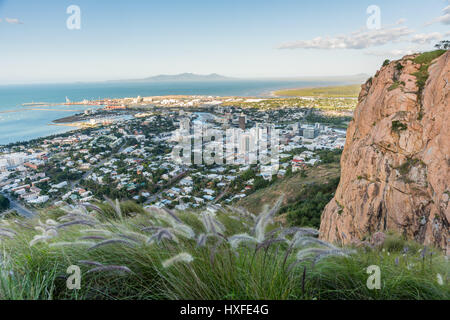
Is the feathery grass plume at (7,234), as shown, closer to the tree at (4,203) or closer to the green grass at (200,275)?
the green grass at (200,275)

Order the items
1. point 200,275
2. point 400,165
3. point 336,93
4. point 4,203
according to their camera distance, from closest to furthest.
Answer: point 200,275, point 400,165, point 4,203, point 336,93

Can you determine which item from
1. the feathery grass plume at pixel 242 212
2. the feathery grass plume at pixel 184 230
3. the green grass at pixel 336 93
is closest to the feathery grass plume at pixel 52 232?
the feathery grass plume at pixel 184 230

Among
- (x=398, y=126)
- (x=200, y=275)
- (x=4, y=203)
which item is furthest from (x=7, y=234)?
(x=4, y=203)

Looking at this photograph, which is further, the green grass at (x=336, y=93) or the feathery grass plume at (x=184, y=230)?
the green grass at (x=336, y=93)

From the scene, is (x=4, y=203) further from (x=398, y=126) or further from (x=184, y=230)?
(x=398, y=126)

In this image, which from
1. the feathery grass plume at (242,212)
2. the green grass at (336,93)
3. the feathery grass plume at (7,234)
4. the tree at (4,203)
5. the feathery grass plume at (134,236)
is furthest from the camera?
the green grass at (336,93)

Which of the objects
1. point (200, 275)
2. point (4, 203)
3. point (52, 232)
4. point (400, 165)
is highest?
point (52, 232)

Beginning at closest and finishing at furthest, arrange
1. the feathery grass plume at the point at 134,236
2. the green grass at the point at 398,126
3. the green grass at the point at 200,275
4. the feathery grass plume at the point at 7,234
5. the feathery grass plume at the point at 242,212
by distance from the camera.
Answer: the green grass at the point at 200,275 < the feathery grass plume at the point at 134,236 < the feathery grass plume at the point at 7,234 < the feathery grass plume at the point at 242,212 < the green grass at the point at 398,126

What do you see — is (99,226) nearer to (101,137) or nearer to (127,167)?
(127,167)

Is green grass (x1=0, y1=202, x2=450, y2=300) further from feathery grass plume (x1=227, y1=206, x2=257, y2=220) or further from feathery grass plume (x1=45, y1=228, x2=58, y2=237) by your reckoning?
feathery grass plume (x1=227, y1=206, x2=257, y2=220)
